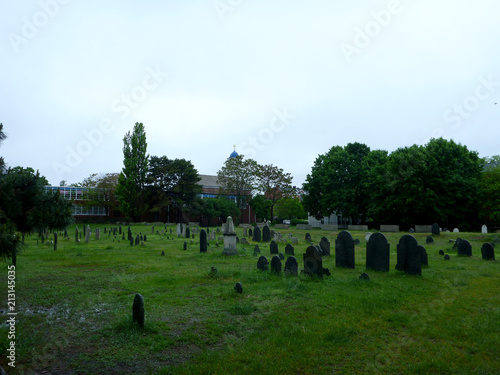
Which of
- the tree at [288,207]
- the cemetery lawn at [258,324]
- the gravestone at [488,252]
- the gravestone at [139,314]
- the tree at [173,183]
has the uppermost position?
the tree at [173,183]

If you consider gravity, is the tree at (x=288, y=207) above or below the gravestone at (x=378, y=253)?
above

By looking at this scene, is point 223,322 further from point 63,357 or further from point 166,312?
point 63,357

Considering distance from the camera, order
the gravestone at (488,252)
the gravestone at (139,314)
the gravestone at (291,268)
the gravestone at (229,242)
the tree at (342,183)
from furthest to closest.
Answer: the tree at (342,183) < the gravestone at (229,242) < the gravestone at (488,252) < the gravestone at (291,268) < the gravestone at (139,314)

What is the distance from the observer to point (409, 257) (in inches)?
384

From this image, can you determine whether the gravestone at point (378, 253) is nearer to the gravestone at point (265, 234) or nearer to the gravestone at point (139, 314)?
the gravestone at point (139, 314)

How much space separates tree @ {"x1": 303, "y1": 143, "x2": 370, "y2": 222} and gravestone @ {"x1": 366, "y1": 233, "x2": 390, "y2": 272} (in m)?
30.7

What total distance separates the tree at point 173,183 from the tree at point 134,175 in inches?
70.0

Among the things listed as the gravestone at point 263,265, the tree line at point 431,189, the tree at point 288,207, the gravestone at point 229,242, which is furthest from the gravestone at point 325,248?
the tree at point 288,207

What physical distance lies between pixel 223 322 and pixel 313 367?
79.5 inches

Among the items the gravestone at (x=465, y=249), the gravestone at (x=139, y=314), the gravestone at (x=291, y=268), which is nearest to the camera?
the gravestone at (x=139, y=314)

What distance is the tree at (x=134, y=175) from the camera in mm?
48312

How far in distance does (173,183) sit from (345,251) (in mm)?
45120

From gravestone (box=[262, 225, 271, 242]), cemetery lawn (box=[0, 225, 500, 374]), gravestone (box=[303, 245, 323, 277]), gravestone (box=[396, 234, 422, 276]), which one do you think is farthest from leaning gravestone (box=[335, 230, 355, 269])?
gravestone (box=[262, 225, 271, 242])

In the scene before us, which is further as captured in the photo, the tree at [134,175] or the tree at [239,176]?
the tree at [239,176]
